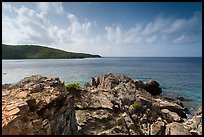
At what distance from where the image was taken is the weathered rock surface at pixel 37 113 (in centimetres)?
855

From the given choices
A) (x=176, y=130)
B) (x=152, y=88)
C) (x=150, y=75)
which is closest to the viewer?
(x=176, y=130)

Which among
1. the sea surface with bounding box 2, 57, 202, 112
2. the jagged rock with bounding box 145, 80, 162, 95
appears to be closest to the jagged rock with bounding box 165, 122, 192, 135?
the sea surface with bounding box 2, 57, 202, 112

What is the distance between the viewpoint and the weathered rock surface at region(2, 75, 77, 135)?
28.0ft

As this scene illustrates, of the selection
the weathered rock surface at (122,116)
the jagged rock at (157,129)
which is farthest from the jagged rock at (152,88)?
the jagged rock at (157,129)

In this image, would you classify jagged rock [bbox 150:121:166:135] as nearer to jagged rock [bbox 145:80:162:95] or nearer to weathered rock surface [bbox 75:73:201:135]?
weathered rock surface [bbox 75:73:201:135]

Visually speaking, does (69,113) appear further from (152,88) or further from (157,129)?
(152,88)

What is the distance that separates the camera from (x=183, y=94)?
4550 cm

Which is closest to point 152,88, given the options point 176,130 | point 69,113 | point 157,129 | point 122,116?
point 157,129

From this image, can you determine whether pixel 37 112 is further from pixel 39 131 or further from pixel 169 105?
pixel 169 105

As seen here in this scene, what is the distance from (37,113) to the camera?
34.1 feet

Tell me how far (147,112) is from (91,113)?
9263 millimetres

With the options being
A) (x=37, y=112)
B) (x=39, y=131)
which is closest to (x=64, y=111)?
(x=37, y=112)

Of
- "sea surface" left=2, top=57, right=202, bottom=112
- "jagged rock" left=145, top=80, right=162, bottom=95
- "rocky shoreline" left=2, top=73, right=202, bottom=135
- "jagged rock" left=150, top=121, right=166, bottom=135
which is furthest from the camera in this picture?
"sea surface" left=2, top=57, right=202, bottom=112

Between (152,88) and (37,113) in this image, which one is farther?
(152,88)
